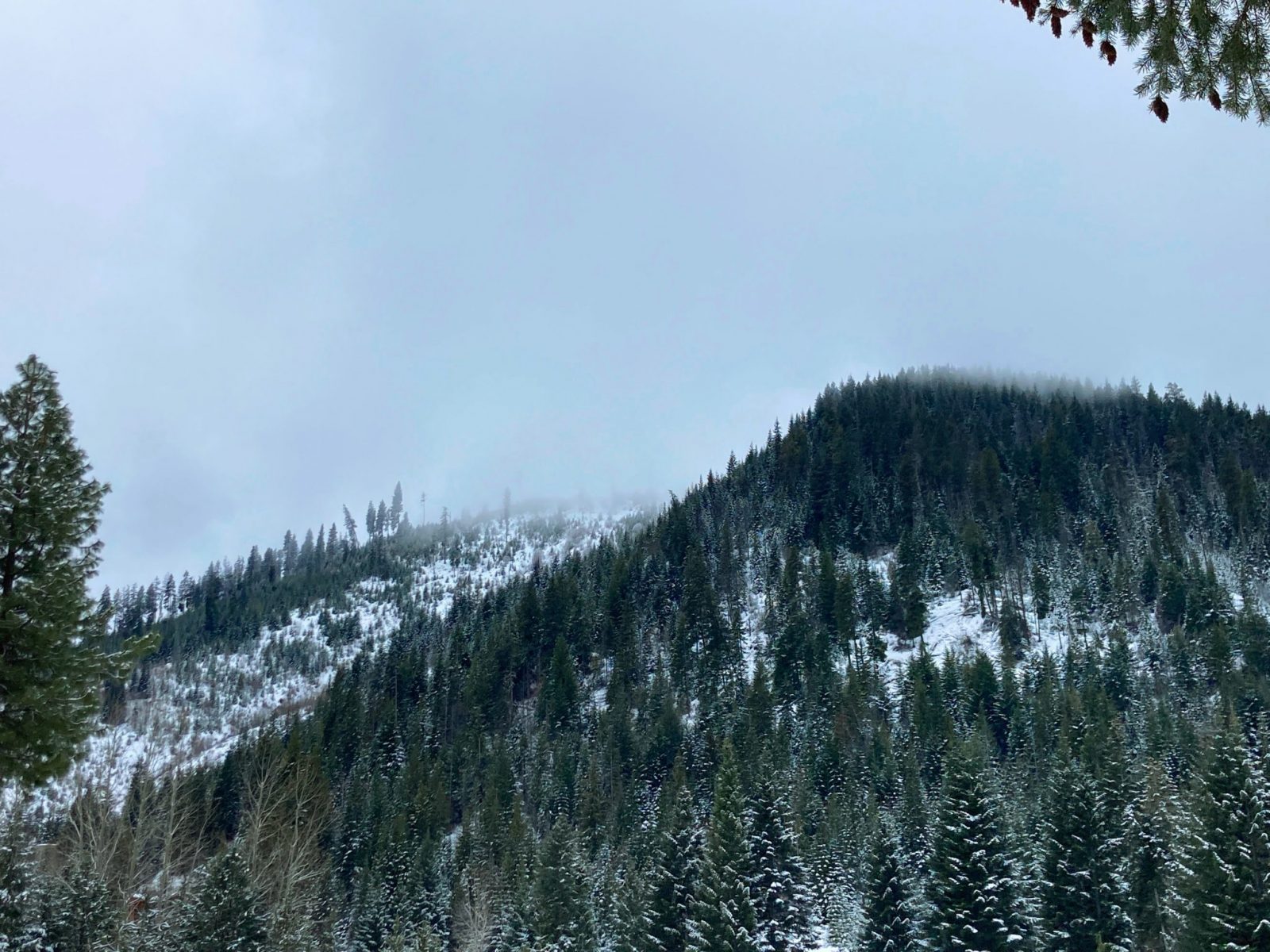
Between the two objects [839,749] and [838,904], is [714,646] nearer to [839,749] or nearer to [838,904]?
[839,749]

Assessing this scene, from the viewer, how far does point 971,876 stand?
3853 centimetres

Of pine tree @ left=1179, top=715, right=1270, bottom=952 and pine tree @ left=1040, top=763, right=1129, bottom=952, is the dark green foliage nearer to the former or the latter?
pine tree @ left=1179, top=715, right=1270, bottom=952

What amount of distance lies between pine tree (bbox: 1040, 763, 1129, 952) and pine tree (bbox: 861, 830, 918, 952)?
22.9ft

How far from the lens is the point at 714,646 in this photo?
120 meters

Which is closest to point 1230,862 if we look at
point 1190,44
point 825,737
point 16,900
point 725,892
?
point 725,892

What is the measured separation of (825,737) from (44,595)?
284 feet

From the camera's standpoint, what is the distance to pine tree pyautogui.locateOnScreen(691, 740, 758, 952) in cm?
3884

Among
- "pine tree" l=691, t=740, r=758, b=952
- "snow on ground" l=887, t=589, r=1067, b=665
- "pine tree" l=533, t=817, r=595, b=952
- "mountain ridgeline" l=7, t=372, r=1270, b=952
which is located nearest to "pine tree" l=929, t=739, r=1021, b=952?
"mountain ridgeline" l=7, t=372, r=1270, b=952

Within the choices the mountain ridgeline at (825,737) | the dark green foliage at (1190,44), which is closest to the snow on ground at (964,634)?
the mountain ridgeline at (825,737)

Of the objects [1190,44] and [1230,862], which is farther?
[1230,862]

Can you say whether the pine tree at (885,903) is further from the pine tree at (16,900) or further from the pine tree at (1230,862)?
the pine tree at (16,900)

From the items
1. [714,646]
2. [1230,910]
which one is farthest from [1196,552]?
[1230,910]

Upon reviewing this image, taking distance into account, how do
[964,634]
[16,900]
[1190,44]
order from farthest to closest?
1. [964,634]
2. [16,900]
3. [1190,44]

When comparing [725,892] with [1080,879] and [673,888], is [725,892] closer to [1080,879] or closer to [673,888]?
[673,888]
